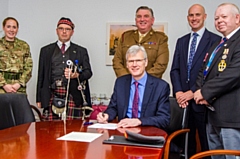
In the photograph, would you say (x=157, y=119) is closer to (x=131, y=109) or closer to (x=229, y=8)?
(x=131, y=109)

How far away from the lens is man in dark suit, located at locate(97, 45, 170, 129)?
2289 mm

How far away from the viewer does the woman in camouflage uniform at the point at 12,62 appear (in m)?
3.28

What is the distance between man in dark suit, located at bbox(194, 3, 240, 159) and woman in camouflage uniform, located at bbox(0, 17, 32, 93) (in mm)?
1979

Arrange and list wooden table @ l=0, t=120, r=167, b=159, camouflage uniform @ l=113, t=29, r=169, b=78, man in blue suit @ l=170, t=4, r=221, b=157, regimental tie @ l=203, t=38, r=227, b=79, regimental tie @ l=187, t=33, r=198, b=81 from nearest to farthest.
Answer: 1. wooden table @ l=0, t=120, r=167, b=159
2. regimental tie @ l=203, t=38, r=227, b=79
3. man in blue suit @ l=170, t=4, r=221, b=157
4. regimental tie @ l=187, t=33, r=198, b=81
5. camouflage uniform @ l=113, t=29, r=169, b=78

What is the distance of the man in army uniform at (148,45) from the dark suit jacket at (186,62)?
16 centimetres

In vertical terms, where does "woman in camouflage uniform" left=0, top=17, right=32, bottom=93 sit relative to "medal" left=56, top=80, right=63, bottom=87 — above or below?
above

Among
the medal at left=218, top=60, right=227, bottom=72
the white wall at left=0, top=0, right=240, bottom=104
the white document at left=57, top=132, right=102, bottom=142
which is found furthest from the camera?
the white wall at left=0, top=0, right=240, bottom=104

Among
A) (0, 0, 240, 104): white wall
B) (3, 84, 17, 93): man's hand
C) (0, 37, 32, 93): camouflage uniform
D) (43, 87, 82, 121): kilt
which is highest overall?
(0, 0, 240, 104): white wall

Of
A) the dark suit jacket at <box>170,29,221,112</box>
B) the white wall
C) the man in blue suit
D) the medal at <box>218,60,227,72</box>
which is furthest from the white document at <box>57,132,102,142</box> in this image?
the white wall

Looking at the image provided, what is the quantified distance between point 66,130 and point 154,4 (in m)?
3.01

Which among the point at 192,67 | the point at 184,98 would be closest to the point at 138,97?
the point at 184,98

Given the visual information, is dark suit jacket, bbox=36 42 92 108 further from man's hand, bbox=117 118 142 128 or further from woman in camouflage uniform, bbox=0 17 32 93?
man's hand, bbox=117 118 142 128

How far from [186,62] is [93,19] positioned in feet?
6.75

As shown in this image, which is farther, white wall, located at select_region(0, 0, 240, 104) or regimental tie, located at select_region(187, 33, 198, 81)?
white wall, located at select_region(0, 0, 240, 104)
